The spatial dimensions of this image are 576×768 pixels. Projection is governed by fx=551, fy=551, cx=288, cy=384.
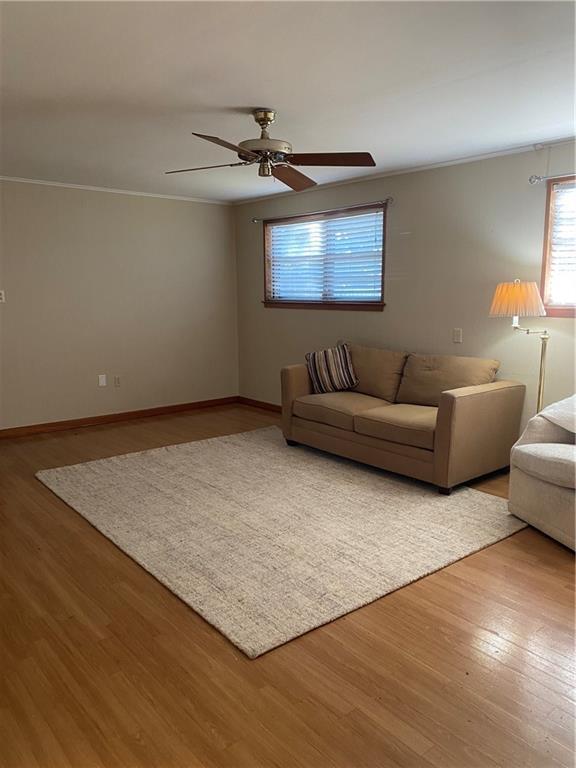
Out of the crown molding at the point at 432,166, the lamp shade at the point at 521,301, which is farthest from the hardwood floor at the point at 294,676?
the crown molding at the point at 432,166

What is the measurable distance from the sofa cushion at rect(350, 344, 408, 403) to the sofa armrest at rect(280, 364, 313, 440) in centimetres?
47

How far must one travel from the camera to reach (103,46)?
2291 millimetres

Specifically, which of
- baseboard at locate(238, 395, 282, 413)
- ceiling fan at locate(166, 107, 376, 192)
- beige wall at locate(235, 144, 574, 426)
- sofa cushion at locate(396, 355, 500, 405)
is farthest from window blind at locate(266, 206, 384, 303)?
ceiling fan at locate(166, 107, 376, 192)

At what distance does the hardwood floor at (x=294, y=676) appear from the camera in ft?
5.54

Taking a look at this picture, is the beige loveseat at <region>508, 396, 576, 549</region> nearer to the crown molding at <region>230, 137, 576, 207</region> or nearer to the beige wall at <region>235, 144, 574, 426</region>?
the beige wall at <region>235, 144, 574, 426</region>

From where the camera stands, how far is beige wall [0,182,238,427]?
515 cm

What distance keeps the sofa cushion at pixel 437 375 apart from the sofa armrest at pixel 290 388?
2.75ft

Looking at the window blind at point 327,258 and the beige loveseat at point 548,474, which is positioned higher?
the window blind at point 327,258

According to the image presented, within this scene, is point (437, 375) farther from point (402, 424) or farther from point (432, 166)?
point (432, 166)

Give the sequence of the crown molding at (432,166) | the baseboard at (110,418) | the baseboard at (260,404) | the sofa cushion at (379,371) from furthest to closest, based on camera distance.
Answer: the baseboard at (260,404), the baseboard at (110,418), the sofa cushion at (379,371), the crown molding at (432,166)

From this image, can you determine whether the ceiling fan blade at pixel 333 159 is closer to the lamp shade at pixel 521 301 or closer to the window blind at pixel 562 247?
the lamp shade at pixel 521 301

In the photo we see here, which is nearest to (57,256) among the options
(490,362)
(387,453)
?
(387,453)

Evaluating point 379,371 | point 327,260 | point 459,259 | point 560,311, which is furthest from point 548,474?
point 327,260

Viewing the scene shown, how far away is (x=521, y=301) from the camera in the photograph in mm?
3762
